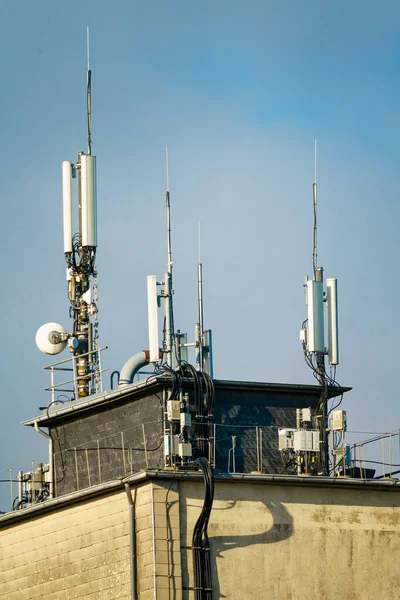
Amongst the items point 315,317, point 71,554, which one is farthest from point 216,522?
point 315,317

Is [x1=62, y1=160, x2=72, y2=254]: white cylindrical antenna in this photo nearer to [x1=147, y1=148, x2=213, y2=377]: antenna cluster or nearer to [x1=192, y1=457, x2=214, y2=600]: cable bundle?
[x1=147, y1=148, x2=213, y2=377]: antenna cluster

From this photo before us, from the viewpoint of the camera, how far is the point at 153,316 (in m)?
45.4

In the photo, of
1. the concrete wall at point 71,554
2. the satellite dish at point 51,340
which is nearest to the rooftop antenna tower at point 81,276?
the satellite dish at point 51,340

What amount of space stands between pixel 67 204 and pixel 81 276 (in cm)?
275

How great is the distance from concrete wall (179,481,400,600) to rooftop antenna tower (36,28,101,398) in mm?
10830

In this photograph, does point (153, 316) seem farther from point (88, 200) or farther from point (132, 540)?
point (88, 200)

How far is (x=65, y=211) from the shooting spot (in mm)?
53406

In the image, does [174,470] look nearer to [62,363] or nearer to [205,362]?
[205,362]

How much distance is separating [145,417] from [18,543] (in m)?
5.37

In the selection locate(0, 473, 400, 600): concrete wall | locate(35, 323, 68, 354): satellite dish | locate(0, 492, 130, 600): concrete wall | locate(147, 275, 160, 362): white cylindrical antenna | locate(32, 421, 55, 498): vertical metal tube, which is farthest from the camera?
locate(35, 323, 68, 354): satellite dish

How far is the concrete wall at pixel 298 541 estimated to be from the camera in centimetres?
4091

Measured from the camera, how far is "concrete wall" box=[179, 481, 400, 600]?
4091 centimetres

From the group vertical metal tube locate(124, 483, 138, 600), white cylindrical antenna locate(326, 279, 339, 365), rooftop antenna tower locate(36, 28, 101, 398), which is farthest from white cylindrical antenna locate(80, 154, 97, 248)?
vertical metal tube locate(124, 483, 138, 600)

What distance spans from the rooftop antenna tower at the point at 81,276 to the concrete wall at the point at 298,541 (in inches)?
426
